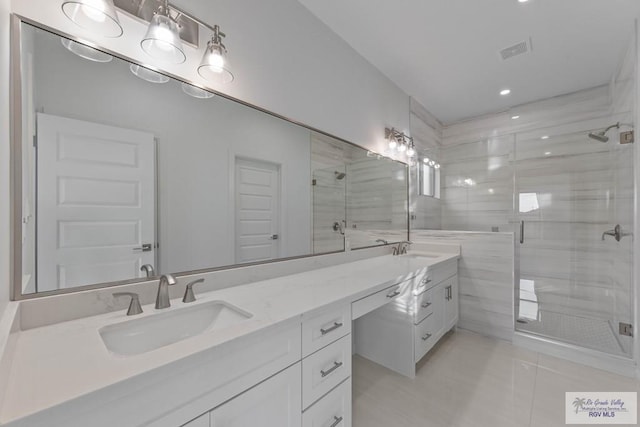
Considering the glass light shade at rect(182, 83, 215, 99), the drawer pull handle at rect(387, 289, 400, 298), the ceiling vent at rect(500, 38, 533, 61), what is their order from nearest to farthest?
the glass light shade at rect(182, 83, 215, 99)
the drawer pull handle at rect(387, 289, 400, 298)
the ceiling vent at rect(500, 38, 533, 61)

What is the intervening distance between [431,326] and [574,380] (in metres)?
0.99

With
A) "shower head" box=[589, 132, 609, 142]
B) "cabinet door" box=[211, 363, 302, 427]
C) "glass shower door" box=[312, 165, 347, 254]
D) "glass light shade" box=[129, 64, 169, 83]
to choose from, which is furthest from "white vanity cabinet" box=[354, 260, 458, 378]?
"shower head" box=[589, 132, 609, 142]

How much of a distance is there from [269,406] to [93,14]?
1483 millimetres

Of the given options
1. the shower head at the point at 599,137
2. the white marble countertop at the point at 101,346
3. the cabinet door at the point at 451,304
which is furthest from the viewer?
the shower head at the point at 599,137

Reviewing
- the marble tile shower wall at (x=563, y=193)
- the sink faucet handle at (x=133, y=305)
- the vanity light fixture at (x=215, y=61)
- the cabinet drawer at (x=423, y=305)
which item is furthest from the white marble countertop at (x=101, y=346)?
the marble tile shower wall at (x=563, y=193)

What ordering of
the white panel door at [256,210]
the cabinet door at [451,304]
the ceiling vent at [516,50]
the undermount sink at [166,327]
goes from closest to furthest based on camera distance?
the undermount sink at [166,327], the white panel door at [256,210], the ceiling vent at [516,50], the cabinet door at [451,304]

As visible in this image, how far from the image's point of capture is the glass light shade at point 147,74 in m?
1.06

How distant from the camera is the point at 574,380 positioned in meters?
1.86

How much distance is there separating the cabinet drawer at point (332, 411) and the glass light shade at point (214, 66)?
4.91 feet

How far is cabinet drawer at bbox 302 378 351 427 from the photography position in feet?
3.29

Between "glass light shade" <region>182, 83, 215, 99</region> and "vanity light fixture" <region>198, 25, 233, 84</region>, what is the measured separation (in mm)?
63

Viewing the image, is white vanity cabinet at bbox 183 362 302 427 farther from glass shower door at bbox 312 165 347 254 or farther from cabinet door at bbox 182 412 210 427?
glass shower door at bbox 312 165 347 254

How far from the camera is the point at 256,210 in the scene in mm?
1482

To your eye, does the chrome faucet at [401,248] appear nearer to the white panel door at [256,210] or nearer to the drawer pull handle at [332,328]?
the white panel door at [256,210]
